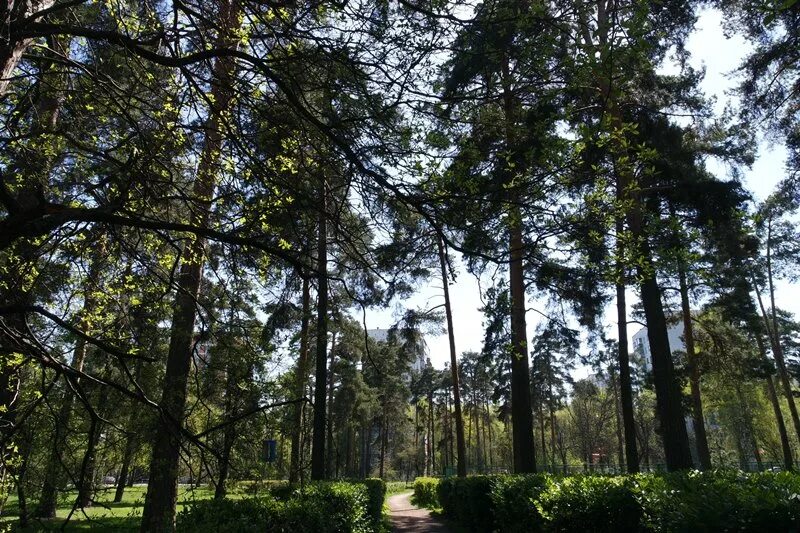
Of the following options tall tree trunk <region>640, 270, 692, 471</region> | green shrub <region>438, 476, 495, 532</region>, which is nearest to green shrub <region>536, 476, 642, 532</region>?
green shrub <region>438, 476, 495, 532</region>

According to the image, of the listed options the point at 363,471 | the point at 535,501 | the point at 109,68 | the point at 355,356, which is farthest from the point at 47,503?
the point at 363,471

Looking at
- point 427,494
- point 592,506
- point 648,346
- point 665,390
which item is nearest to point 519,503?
point 592,506

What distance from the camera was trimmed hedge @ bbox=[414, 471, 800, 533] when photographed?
12.0ft

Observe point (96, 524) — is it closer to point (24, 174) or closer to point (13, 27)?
point (13, 27)

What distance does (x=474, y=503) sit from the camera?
12992 mm

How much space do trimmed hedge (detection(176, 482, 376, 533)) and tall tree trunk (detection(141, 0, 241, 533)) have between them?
322 millimetres

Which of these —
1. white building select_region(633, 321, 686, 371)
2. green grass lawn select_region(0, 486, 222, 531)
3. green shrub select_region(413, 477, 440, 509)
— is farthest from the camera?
green shrub select_region(413, 477, 440, 509)

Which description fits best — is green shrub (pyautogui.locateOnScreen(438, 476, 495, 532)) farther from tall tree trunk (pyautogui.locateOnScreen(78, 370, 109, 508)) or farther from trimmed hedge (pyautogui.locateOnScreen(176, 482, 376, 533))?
tall tree trunk (pyautogui.locateOnScreen(78, 370, 109, 508))

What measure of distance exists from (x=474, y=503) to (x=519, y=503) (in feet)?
14.4

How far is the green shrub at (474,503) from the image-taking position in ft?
41.1

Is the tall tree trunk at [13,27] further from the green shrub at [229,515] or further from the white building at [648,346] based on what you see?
the white building at [648,346]

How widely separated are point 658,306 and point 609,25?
33.1 feet

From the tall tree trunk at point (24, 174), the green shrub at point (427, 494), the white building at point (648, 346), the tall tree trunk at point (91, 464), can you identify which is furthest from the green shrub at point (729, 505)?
the green shrub at point (427, 494)

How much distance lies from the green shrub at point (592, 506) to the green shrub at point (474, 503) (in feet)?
13.8
